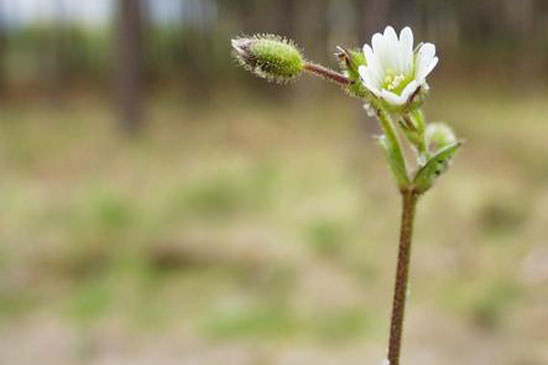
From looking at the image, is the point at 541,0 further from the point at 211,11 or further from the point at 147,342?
the point at 147,342

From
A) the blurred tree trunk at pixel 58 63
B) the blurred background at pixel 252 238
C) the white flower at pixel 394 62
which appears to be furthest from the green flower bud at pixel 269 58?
the blurred tree trunk at pixel 58 63

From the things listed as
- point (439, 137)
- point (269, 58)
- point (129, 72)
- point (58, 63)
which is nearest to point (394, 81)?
point (269, 58)

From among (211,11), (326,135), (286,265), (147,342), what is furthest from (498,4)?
(147,342)

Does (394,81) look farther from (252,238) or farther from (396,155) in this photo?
(252,238)

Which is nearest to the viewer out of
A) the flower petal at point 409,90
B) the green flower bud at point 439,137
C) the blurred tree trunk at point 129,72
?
the flower petal at point 409,90

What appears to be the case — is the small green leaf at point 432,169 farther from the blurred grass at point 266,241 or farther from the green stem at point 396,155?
the blurred grass at point 266,241

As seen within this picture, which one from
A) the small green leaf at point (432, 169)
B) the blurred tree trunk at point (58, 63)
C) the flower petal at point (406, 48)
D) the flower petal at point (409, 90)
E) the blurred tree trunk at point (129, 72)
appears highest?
the blurred tree trunk at point (58, 63)

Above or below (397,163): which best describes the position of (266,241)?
above
